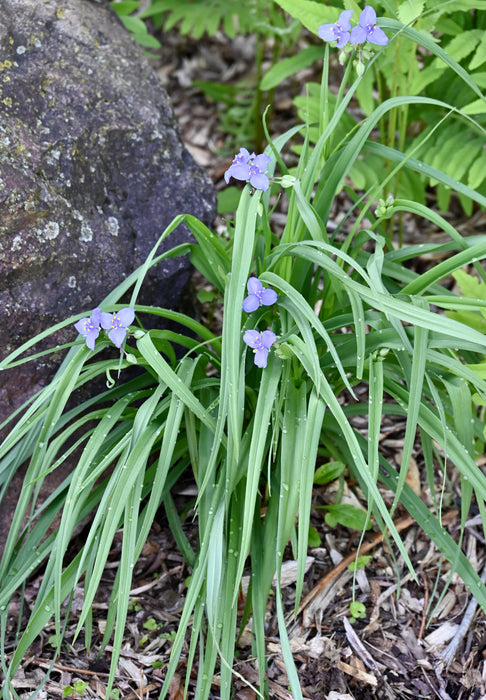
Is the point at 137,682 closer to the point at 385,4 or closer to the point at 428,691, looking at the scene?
the point at 428,691

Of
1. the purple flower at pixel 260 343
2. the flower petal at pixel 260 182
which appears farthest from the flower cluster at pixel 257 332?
the flower petal at pixel 260 182

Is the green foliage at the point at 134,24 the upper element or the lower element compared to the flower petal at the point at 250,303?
upper


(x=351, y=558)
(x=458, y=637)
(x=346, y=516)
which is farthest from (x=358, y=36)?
(x=458, y=637)

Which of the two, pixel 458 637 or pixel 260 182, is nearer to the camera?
pixel 260 182

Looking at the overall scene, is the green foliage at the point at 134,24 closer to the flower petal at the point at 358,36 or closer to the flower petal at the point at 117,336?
the flower petal at the point at 358,36

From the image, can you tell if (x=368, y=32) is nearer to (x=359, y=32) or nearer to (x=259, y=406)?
(x=359, y=32)

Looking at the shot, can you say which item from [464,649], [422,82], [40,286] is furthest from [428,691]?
[422,82]

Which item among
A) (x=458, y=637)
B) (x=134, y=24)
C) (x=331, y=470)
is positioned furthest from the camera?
(x=134, y=24)
